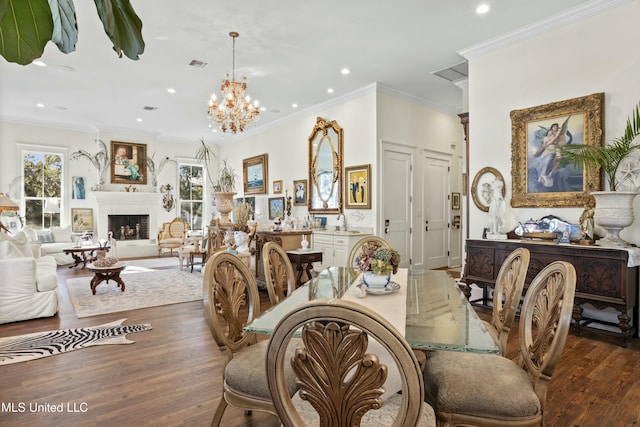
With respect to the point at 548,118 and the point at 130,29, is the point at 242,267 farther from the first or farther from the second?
the point at 548,118

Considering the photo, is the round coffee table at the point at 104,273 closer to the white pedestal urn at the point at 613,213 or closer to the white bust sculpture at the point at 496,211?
the white bust sculpture at the point at 496,211

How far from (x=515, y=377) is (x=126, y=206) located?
9975 millimetres

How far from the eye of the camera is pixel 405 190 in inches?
265

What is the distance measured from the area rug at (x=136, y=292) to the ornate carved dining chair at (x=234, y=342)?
332cm

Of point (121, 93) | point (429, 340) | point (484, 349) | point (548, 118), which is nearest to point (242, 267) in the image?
point (429, 340)

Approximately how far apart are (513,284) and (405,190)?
15.4ft

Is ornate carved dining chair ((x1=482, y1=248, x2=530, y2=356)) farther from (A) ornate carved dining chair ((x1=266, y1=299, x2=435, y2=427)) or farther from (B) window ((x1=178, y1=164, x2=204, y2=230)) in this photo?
(B) window ((x1=178, y1=164, x2=204, y2=230))

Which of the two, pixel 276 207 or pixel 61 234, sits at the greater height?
pixel 276 207

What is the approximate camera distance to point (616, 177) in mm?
3631

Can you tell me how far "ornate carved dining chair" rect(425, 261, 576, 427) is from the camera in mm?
1443

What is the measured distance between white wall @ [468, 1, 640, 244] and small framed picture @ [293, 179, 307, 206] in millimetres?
3599

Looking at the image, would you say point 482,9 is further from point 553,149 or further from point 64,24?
point 64,24

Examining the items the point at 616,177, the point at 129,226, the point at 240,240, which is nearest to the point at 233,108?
the point at 240,240

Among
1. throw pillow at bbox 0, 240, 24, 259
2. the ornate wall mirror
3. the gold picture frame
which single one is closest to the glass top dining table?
the gold picture frame
